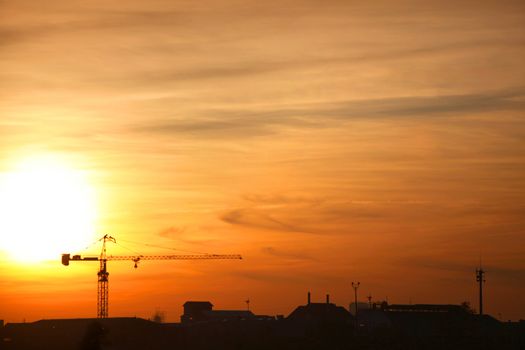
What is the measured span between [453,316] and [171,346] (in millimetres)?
49683

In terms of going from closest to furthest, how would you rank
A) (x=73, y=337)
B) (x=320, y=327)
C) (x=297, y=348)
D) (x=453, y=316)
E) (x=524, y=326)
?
(x=297, y=348), (x=73, y=337), (x=320, y=327), (x=453, y=316), (x=524, y=326)

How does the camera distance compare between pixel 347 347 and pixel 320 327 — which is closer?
pixel 347 347

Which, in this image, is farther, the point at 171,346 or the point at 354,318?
the point at 354,318

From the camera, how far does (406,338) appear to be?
128 meters

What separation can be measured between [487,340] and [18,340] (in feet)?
203

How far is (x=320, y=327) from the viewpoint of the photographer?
5285 inches

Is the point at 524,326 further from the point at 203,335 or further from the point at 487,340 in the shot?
the point at 203,335

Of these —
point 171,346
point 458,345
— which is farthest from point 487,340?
point 171,346

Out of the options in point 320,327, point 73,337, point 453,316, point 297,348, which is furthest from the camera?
Answer: point 453,316

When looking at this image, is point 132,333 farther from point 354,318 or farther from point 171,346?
point 354,318

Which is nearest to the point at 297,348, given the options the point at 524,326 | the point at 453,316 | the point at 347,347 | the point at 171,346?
the point at 347,347

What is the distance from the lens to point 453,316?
151250 millimetres

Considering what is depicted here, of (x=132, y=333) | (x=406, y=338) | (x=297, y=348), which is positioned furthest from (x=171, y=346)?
(x=406, y=338)

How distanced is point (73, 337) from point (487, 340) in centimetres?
5549
